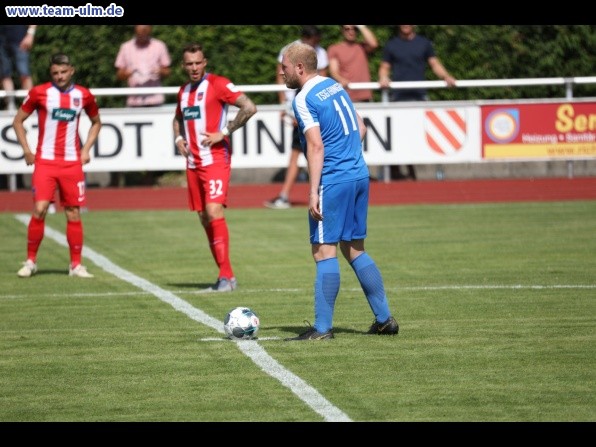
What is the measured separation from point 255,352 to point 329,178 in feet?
4.09

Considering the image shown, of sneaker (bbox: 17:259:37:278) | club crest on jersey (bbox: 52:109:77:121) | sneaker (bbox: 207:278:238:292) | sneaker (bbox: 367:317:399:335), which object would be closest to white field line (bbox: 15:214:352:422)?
sneaker (bbox: 207:278:238:292)

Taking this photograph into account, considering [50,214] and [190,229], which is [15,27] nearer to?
[50,214]

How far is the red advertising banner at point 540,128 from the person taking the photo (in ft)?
67.6

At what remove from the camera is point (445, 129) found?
2055cm

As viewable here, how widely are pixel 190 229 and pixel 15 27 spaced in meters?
5.53

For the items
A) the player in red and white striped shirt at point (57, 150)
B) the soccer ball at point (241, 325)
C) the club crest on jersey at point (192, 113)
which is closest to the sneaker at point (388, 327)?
the soccer ball at point (241, 325)

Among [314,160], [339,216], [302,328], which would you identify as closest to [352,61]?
[302,328]

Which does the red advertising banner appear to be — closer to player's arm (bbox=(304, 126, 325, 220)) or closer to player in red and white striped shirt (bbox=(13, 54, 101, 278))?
player in red and white striped shirt (bbox=(13, 54, 101, 278))

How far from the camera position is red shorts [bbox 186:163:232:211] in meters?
12.2

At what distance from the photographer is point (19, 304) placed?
444 inches

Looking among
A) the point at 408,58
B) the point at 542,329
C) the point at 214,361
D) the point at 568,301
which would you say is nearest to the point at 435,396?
the point at 214,361

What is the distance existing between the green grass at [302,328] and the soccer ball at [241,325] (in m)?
0.09

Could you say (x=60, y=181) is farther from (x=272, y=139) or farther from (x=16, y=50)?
(x=16, y=50)
